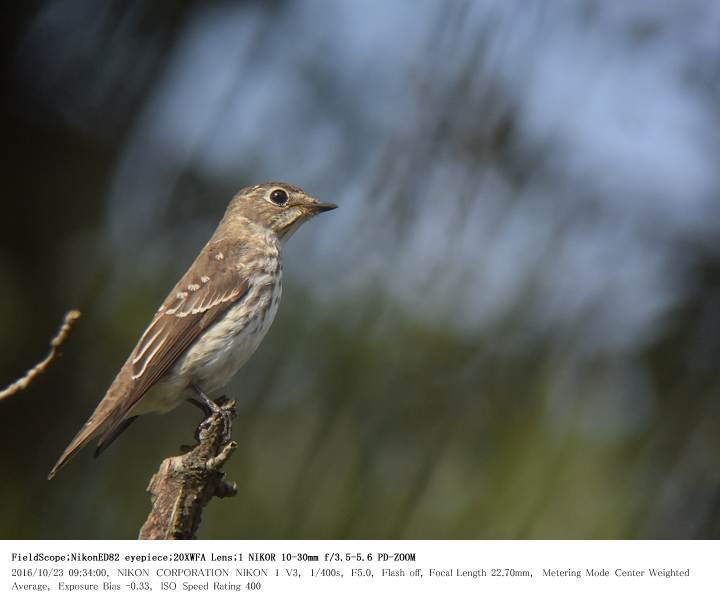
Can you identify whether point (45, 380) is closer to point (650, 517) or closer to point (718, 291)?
point (650, 517)

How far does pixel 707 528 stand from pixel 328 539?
4.78ft

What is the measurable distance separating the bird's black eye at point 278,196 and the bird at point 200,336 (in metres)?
0.32

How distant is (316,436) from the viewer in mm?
3846

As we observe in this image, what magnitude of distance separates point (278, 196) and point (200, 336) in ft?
4.00

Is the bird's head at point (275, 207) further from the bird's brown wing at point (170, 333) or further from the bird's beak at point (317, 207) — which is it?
the bird's brown wing at point (170, 333)

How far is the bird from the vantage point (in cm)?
400

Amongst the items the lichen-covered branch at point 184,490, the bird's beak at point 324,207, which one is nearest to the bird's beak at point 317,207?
the bird's beak at point 324,207

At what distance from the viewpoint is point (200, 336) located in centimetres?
436

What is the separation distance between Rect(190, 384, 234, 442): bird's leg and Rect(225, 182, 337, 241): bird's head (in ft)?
4.12

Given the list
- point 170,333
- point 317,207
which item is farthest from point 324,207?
point 170,333

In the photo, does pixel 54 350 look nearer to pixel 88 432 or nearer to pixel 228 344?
pixel 88 432

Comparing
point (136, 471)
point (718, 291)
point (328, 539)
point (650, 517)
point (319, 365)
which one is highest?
point (718, 291)

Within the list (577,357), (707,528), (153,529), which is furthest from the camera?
(577,357)

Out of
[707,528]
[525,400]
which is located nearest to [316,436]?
[525,400]
